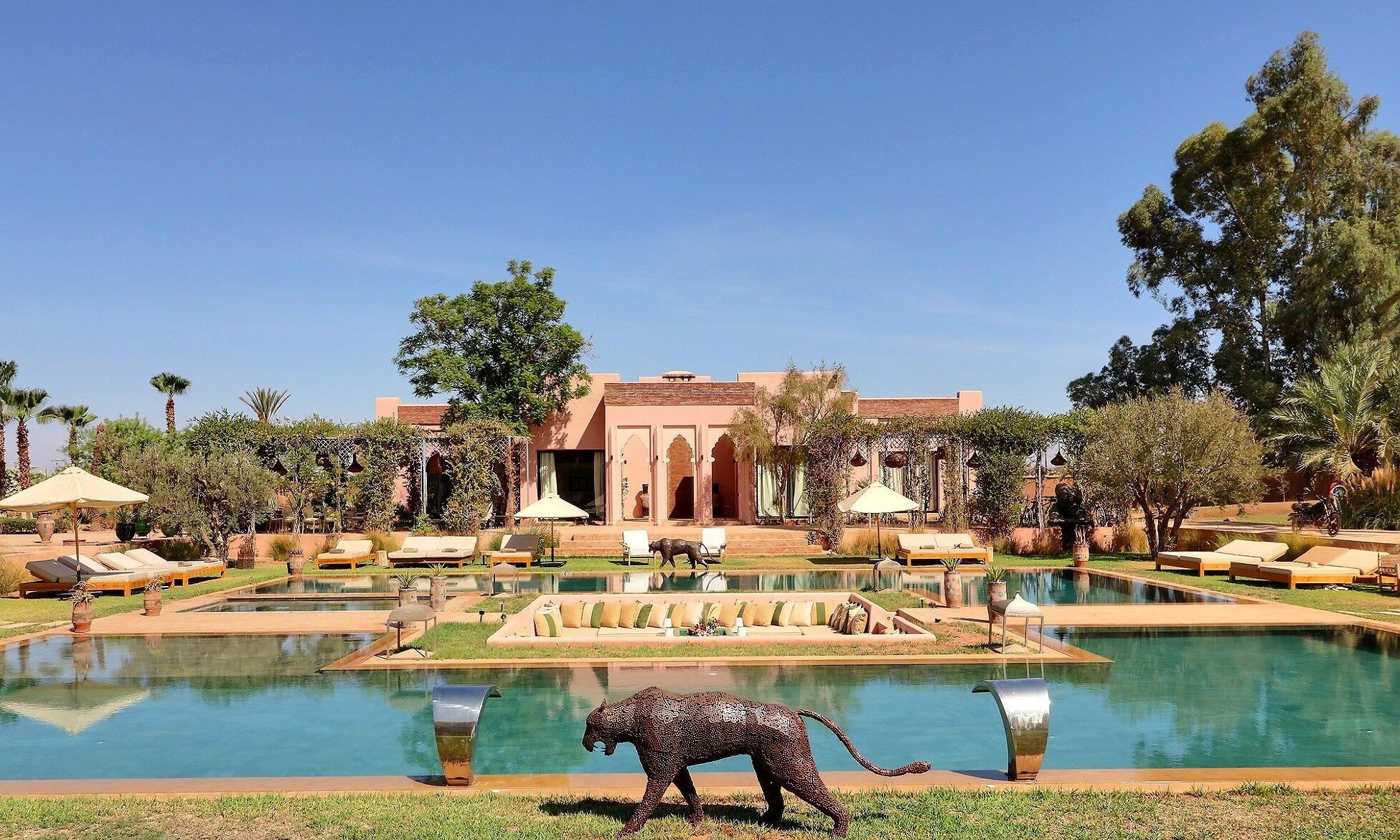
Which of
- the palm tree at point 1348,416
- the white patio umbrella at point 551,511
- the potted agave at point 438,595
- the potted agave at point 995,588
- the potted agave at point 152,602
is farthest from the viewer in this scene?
the palm tree at point 1348,416

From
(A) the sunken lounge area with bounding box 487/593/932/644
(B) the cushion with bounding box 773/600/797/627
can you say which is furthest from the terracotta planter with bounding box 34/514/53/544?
(B) the cushion with bounding box 773/600/797/627

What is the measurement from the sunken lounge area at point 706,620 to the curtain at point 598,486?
16680 millimetres

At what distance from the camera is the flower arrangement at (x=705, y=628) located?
12866mm

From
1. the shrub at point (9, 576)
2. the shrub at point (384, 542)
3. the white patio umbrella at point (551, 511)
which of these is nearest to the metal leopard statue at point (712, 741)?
the white patio umbrella at point (551, 511)

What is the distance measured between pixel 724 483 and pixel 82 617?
71.9ft

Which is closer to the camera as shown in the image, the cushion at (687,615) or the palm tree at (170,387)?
the cushion at (687,615)

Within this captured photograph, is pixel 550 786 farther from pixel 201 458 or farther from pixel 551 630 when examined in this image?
pixel 201 458

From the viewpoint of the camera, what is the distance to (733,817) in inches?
227

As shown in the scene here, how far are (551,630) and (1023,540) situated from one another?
52.6ft

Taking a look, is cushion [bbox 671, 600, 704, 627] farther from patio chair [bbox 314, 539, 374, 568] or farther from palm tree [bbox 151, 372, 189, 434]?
palm tree [bbox 151, 372, 189, 434]

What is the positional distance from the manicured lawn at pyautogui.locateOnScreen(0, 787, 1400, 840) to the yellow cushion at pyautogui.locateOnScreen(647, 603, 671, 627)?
7.48m

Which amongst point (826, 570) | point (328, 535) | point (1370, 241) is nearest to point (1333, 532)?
point (826, 570)

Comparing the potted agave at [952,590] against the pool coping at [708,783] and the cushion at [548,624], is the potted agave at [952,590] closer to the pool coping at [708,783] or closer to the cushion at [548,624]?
the cushion at [548,624]

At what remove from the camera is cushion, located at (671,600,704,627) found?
13727 millimetres
